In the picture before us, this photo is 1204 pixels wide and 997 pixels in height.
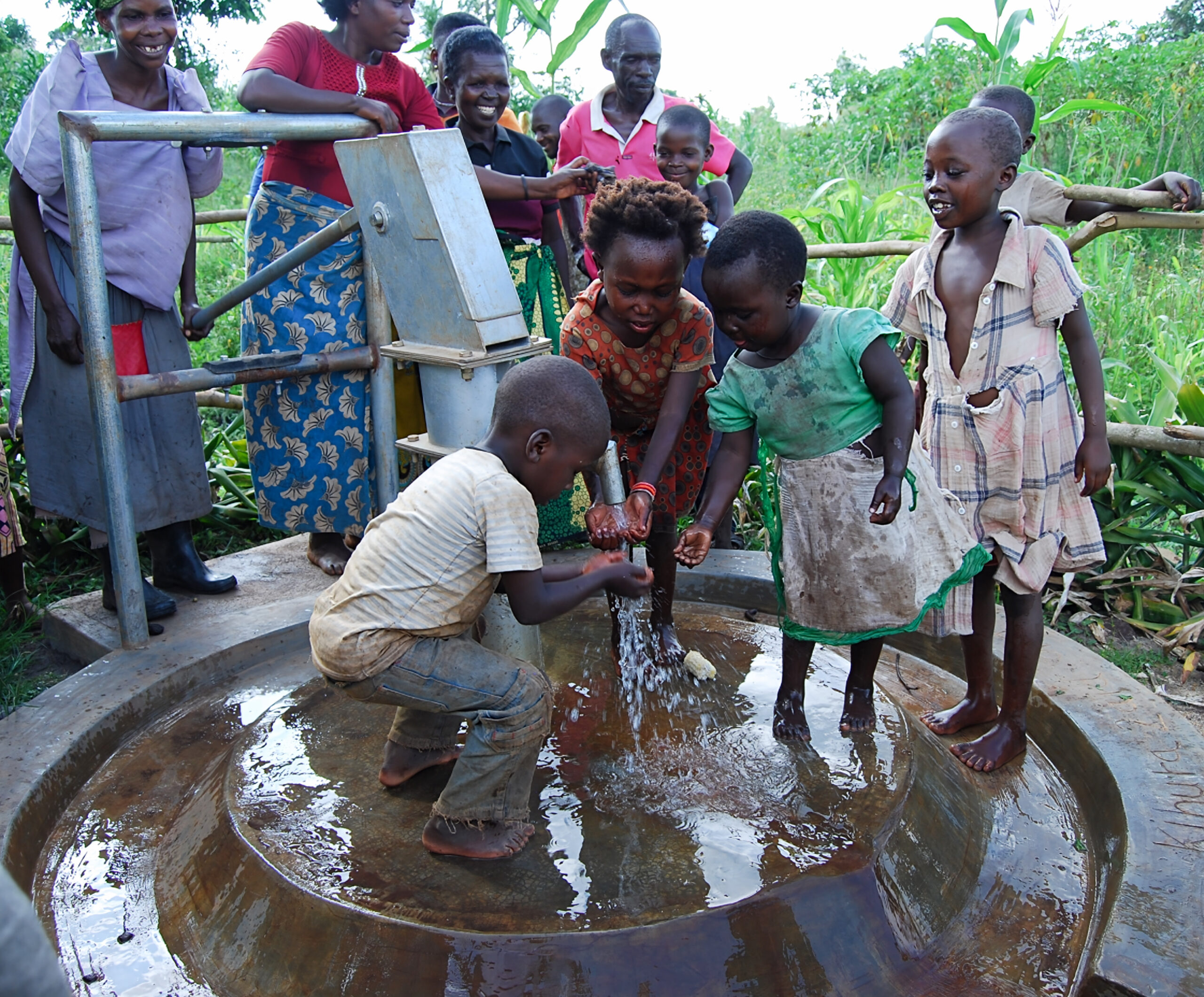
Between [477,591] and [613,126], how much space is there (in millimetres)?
2356

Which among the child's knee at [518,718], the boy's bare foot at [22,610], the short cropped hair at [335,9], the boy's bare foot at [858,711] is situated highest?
the short cropped hair at [335,9]

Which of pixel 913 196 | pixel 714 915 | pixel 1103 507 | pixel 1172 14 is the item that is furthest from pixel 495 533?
pixel 1172 14

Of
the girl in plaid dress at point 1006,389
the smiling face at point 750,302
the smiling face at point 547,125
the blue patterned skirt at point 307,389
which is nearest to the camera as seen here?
the smiling face at point 750,302

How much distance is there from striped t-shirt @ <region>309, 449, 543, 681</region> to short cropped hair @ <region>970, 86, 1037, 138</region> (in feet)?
5.71

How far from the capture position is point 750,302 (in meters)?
2.05

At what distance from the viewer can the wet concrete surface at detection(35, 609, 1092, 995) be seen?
165 cm

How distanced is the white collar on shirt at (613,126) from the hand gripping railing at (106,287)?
3.85 ft

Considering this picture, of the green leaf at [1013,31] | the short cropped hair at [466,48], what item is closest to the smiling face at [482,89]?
the short cropped hair at [466,48]

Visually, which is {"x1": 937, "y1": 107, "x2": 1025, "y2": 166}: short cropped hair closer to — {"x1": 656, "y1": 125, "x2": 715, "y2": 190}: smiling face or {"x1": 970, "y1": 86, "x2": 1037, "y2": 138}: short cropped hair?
{"x1": 970, "y1": 86, "x2": 1037, "y2": 138}: short cropped hair

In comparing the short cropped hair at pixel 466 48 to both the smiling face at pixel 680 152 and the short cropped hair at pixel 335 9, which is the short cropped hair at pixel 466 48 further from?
the smiling face at pixel 680 152

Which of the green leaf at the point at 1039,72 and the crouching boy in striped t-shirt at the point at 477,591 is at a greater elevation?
the green leaf at the point at 1039,72

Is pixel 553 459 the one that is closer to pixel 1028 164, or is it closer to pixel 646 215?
pixel 646 215

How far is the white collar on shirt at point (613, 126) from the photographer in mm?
3672

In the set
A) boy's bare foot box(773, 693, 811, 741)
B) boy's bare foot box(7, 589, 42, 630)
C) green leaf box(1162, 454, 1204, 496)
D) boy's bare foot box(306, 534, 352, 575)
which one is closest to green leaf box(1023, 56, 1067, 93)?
green leaf box(1162, 454, 1204, 496)
